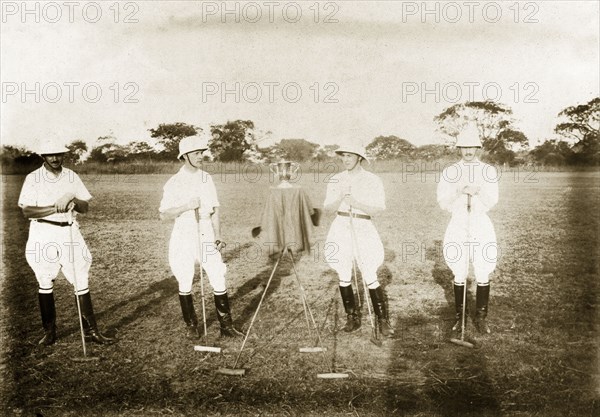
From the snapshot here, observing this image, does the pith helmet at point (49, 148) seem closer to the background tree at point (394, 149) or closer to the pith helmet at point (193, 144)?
the pith helmet at point (193, 144)

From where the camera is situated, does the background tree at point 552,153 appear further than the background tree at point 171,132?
Yes

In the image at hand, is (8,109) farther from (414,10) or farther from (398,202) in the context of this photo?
(398,202)

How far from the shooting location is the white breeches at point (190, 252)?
5.93 m

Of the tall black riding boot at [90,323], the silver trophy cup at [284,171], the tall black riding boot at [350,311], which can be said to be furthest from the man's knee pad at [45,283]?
the tall black riding boot at [350,311]

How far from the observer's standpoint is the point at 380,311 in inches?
243

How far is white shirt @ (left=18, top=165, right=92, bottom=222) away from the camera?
18.5ft

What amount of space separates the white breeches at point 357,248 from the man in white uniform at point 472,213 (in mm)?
903

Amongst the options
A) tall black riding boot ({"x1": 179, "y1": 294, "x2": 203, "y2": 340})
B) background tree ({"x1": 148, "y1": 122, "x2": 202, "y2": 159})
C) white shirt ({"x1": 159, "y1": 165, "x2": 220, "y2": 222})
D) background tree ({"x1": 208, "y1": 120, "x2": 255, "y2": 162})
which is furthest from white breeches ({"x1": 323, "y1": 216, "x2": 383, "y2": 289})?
background tree ({"x1": 148, "y1": 122, "x2": 202, "y2": 159})

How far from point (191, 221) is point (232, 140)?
253 centimetres

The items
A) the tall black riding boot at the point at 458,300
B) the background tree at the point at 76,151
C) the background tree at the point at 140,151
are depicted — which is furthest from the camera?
the background tree at the point at 140,151

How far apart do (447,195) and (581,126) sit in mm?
3165

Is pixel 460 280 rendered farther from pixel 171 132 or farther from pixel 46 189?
pixel 46 189

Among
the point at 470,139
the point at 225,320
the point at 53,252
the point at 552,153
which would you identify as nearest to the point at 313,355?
the point at 225,320

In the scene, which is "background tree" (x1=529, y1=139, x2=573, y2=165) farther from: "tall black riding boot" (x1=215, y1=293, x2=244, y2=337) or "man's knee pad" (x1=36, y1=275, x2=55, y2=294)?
"man's knee pad" (x1=36, y1=275, x2=55, y2=294)
